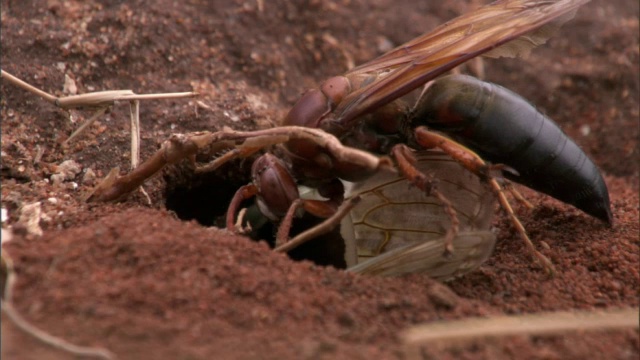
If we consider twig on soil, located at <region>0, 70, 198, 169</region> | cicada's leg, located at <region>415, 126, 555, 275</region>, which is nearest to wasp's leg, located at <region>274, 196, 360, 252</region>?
cicada's leg, located at <region>415, 126, 555, 275</region>

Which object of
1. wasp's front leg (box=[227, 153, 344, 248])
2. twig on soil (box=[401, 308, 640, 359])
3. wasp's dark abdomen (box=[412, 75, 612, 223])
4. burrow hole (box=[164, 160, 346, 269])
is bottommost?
burrow hole (box=[164, 160, 346, 269])

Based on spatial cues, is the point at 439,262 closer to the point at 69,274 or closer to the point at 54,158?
the point at 69,274

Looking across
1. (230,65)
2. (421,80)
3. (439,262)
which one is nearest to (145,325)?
(439,262)

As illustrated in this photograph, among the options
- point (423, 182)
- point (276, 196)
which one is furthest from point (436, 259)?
point (276, 196)

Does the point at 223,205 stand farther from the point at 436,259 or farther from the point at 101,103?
the point at 436,259

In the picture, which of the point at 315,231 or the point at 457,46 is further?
the point at 457,46

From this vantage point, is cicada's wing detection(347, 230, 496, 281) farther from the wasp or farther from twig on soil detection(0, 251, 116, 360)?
twig on soil detection(0, 251, 116, 360)

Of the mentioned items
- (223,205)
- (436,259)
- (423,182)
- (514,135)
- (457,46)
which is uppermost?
(457,46)
